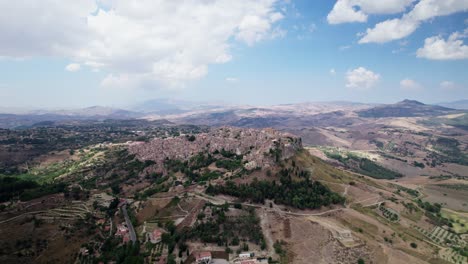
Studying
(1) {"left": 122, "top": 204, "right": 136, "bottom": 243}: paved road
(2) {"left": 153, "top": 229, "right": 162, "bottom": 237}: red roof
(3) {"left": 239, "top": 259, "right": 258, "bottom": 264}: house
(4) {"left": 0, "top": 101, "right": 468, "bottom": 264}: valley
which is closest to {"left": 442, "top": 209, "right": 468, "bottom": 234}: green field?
(4) {"left": 0, "top": 101, "right": 468, "bottom": 264}: valley

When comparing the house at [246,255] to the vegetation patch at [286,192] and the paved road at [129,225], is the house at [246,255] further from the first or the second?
the paved road at [129,225]

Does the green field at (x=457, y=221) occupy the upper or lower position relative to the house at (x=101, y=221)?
lower

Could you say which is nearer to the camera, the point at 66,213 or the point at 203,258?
the point at 203,258

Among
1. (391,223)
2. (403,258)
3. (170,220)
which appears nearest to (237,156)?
(170,220)

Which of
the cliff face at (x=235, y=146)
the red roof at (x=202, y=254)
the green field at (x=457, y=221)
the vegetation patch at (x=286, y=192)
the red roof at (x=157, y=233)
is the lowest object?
the green field at (x=457, y=221)

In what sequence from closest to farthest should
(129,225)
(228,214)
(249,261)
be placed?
(249,261), (228,214), (129,225)

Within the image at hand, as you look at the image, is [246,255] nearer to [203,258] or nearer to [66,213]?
[203,258]

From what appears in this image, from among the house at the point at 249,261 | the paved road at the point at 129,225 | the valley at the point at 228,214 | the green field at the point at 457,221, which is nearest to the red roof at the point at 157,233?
the valley at the point at 228,214

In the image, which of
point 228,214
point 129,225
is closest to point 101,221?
point 129,225
